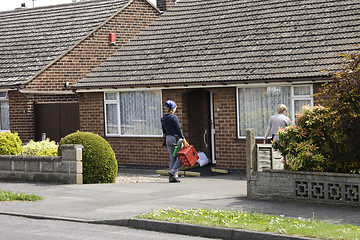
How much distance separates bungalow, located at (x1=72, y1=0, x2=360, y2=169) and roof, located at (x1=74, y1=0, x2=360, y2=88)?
0.03 meters

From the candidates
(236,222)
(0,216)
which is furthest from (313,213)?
(0,216)

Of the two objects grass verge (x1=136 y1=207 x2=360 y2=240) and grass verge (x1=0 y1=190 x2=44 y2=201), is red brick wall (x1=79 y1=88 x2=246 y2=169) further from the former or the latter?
grass verge (x1=136 y1=207 x2=360 y2=240)

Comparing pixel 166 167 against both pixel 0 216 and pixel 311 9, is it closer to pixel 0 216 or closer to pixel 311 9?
pixel 311 9

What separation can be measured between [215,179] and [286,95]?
9.96 feet

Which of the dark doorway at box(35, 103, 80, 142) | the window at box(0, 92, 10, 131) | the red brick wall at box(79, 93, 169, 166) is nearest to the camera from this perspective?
the red brick wall at box(79, 93, 169, 166)

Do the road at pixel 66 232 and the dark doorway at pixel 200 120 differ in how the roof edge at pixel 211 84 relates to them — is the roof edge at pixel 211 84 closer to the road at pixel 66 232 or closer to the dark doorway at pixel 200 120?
the dark doorway at pixel 200 120

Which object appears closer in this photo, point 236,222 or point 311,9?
point 236,222

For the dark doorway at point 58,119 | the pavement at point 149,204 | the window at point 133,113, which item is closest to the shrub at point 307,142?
the pavement at point 149,204

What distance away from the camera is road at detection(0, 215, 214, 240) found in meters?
10.3

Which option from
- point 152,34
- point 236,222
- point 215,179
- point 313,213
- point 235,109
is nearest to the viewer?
point 236,222

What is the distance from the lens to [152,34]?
2442cm

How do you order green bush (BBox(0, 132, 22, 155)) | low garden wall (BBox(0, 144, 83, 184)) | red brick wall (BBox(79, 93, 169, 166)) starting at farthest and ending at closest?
1. red brick wall (BBox(79, 93, 169, 166))
2. green bush (BBox(0, 132, 22, 155))
3. low garden wall (BBox(0, 144, 83, 184))

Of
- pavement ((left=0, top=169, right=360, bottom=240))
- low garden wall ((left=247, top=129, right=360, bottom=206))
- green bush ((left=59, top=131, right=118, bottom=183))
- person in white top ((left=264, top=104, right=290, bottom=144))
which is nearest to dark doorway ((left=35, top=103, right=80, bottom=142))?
green bush ((left=59, top=131, right=118, bottom=183))

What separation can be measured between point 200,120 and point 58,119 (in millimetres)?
5690
